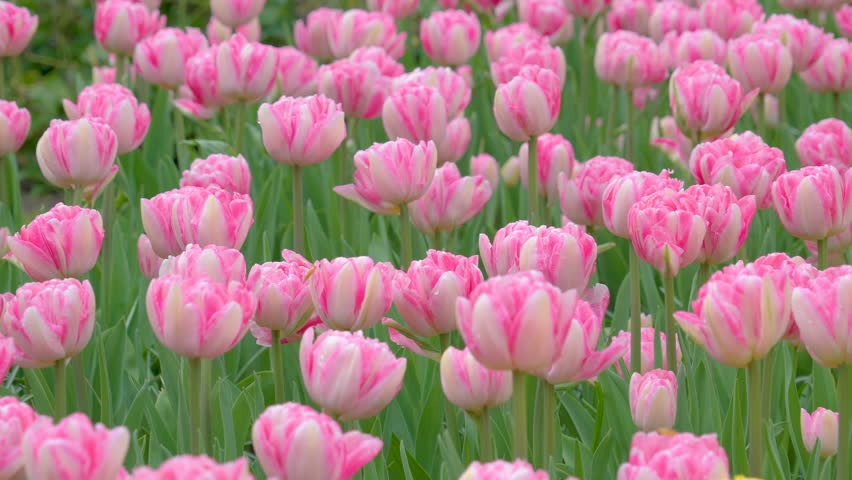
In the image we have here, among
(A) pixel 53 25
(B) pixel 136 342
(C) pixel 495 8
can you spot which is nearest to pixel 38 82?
(A) pixel 53 25

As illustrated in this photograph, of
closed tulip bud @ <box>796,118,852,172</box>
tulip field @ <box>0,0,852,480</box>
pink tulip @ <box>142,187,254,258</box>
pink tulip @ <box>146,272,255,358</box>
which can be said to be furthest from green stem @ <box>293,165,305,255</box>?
closed tulip bud @ <box>796,118,852,172</box>

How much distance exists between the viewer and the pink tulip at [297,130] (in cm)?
182

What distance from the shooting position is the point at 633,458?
969 millimetres

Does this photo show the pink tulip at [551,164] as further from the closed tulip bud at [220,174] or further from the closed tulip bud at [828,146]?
the closed tulip bud at [220,174]

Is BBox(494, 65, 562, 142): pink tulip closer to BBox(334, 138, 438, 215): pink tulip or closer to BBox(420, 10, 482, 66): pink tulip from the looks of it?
BBox(334, 138, 438, 215): pink tulip

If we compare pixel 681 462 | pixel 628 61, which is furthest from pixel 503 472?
pixel 628 61

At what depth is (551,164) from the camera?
221 cm

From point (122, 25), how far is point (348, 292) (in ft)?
6.27

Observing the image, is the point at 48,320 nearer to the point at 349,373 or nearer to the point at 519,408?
the point at 349,373

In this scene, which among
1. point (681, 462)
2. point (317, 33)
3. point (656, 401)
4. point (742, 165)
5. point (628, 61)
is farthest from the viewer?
point (317, 33)

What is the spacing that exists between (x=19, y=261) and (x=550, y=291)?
3.22ft

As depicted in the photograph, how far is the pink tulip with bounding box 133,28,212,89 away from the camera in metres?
2.73

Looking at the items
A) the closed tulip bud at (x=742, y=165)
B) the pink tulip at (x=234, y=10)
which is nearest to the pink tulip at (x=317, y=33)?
the pink tulip at (x=234, y=10)

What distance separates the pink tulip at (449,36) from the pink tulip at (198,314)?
6.56ft
